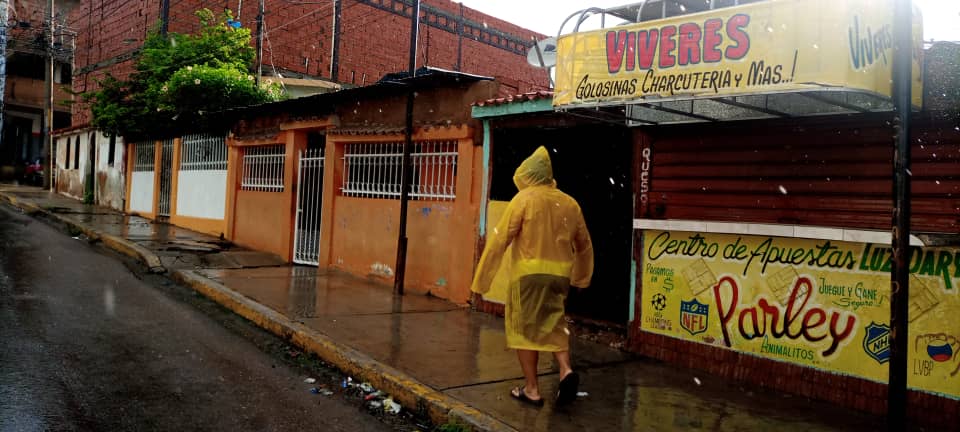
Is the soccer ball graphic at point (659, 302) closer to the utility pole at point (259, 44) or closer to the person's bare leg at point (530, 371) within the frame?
the person's bare leg at point (530, 371)

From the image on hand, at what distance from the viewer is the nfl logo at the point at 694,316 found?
583 cm

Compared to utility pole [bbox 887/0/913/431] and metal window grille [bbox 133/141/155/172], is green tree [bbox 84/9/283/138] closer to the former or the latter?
metal window grille [bbox 133/141/155/172]

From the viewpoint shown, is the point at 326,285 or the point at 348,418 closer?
the point at 348,418

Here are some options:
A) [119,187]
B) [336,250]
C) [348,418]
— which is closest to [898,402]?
[348,418]

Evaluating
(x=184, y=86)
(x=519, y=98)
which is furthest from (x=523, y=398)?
(x=184, y=86)

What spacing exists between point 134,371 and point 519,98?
Answer: 15.2 ft

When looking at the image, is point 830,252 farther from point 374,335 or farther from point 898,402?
point 374,335

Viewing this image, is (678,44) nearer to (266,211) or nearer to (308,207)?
(308,207)

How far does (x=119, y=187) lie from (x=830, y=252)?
68.7 ft

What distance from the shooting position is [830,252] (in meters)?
5.04

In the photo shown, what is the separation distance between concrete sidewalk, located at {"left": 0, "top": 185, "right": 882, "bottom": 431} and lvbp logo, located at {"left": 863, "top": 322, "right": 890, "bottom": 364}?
0.44 m

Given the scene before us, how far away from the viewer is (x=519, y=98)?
756cm

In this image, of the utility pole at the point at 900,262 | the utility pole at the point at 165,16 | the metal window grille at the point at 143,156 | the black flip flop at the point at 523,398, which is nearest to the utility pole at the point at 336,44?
the utility pole at the point at 165,16

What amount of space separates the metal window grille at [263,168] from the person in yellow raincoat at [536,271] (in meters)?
8.59
